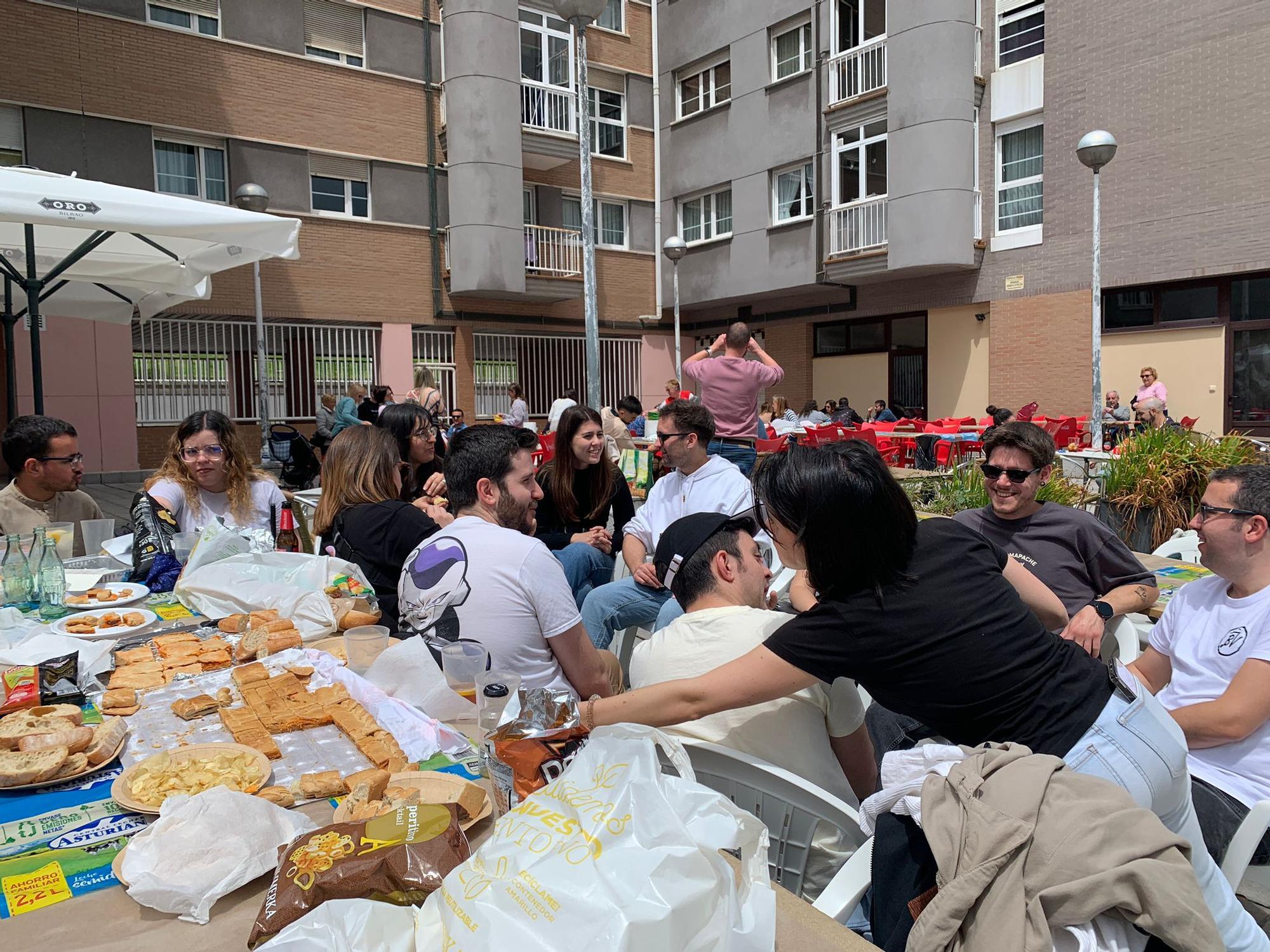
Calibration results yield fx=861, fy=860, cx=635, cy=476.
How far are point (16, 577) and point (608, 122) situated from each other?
66.4 ft

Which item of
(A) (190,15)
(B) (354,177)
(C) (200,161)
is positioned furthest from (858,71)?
(C) (200,161)

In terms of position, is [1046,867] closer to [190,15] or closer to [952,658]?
[952,658]

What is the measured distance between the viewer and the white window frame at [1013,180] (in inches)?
637

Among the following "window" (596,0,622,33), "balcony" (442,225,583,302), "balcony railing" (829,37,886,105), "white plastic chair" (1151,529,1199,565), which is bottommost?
"white plastic chair" (1151,529,1199,565)

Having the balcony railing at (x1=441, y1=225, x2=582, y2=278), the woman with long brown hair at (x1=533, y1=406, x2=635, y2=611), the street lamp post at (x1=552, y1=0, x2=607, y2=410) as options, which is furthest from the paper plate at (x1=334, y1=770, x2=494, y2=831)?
the balcony railing at (x1=441, y1=225, x2=582, y2=278)

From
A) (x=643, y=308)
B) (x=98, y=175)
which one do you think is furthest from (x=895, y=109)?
(x=98, y=175)

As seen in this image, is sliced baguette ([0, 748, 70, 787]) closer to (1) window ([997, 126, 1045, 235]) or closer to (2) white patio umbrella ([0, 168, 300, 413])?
(2) white patio umbrella ([0, 168, 300, 413])

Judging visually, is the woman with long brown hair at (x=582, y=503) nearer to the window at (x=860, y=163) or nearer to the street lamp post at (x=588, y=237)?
the street lamp post at (x=588, y=237)

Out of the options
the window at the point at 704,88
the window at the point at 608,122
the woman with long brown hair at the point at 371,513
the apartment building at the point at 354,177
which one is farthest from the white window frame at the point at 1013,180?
the woman with long brown hair at the point at 371,513

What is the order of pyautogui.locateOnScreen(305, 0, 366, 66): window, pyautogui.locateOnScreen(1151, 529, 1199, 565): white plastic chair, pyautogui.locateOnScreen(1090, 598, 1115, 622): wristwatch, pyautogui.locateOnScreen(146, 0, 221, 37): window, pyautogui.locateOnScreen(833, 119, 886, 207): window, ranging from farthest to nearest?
1. pyautogui.locateOnScreen(833, 119, 886, 207): window
2. pyautogui.locateOnScreen(305, 0, 366, 66): window
3. pyautogui.locateOnScreen(146, 0, 221, 37): window
4. pyautogui.locateOnScreen(1151, 529, 1199, 565): white plastic chair
5. pyautogui.locateOnScreen(1090, 598, 1115, 622): wristwatch

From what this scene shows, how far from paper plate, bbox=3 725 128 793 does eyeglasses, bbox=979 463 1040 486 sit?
120 inches

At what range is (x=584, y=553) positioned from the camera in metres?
4.82

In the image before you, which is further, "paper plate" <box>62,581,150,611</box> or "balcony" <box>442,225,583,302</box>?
"balcony" <box>442,225,583,302</box>

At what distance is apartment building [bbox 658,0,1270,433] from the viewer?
561 inches
